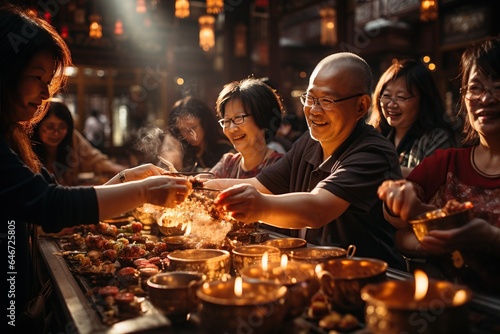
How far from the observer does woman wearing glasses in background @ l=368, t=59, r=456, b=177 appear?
13.3 ft

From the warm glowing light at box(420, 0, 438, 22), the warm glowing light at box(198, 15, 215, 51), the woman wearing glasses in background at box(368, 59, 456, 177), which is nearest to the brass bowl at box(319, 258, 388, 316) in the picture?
the woman wearing glasses in background at box(368, 59, 456, 177)

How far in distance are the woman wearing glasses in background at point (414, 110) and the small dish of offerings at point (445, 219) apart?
232cm

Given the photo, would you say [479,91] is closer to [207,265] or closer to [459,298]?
[459,298]

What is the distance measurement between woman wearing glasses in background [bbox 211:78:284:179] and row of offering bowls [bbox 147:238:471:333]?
1.71 metres

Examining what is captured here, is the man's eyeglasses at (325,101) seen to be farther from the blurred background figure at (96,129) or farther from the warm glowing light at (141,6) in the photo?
the blurred background figure at (96,129)

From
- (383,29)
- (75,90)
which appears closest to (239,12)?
(383,29)

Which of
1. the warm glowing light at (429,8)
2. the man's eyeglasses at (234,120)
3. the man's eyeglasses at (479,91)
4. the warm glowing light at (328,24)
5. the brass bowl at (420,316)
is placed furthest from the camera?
the warm glowing light at (328,24)

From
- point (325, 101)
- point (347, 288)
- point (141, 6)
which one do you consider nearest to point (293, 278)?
point (347, 288)

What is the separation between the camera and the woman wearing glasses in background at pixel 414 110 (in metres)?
4.05

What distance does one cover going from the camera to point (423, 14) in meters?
6.61

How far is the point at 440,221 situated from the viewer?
1746mm

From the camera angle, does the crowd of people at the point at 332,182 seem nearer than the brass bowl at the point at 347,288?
No

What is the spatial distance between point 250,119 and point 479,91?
190 cm

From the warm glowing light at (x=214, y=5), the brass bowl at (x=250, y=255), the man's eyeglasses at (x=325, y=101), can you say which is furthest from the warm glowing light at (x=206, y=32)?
the brass bowl at (x=250, y=255)
